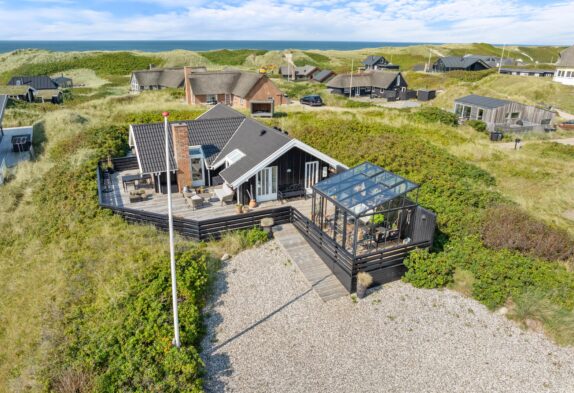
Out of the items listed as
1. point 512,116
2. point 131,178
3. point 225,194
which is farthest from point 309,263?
point 512,116

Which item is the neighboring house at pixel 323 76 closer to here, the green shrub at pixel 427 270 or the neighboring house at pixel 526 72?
the neighboring house at pixel 526 72

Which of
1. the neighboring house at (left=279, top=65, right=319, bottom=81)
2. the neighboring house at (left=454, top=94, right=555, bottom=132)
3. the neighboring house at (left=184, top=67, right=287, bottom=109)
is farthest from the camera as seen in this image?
the neighboring house at (left=279, top=65, right=319, bottom=81)

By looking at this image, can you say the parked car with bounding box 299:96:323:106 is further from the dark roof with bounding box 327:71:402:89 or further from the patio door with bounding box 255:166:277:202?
the patio door with bounding box 255:166:277:202

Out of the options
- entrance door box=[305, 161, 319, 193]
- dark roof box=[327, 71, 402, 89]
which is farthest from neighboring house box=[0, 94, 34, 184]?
dark roof box=[327, 71, 402, 89]

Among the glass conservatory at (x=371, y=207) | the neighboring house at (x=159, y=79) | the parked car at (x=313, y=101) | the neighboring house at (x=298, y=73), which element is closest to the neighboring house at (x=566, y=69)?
the neighboring house at (x=298, y=73)

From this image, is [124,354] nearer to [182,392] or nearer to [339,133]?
[182,392]
